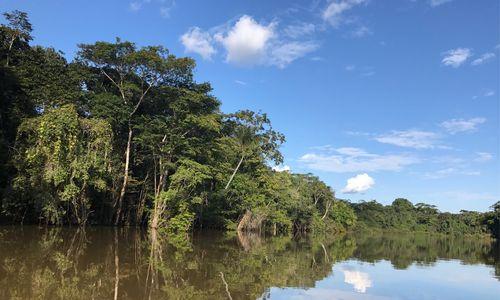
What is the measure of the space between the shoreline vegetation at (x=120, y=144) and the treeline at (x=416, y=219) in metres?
63.6

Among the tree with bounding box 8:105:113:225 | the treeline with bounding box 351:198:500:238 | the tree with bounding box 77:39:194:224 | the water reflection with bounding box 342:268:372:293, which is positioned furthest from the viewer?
the treeline with bounding box 351:198:500:238

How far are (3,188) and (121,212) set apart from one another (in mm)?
9817

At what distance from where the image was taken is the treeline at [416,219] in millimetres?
100625

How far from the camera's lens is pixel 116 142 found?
2778 centimetres

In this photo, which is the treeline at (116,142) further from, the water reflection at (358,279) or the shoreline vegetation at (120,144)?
the water reflection at (358,279)

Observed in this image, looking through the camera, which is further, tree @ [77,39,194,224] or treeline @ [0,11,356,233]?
tree @ [77,39,194,224]

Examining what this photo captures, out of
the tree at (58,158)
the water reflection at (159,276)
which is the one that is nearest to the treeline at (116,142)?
the tree at (58,158)

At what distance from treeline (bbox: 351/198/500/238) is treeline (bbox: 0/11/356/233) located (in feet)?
216

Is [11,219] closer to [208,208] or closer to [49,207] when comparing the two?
[49,207]

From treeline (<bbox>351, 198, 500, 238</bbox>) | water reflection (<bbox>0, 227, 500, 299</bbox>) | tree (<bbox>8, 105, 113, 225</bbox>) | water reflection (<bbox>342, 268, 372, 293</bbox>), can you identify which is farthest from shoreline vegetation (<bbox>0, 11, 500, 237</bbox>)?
treeline (<bbox>351, 198, 500, 238</bbox>)

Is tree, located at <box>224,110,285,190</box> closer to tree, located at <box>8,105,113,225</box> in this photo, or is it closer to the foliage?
tree, located at <box>8,105,113,225</box>

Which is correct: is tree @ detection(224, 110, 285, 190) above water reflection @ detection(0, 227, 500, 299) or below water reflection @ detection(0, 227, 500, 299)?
above

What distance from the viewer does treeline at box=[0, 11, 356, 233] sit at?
19906 millimetres

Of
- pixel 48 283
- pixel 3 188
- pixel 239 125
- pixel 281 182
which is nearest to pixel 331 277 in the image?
pixel 48 283
